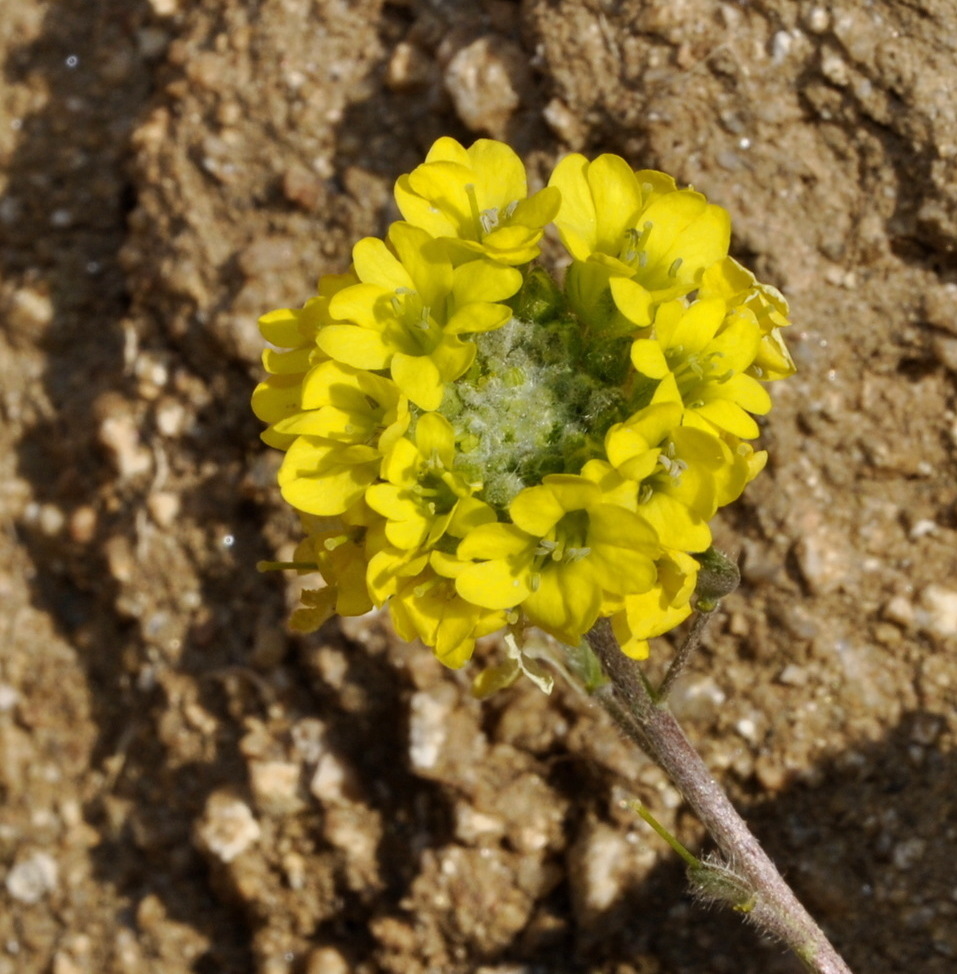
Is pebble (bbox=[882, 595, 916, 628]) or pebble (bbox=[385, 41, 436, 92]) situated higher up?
pebble (bbox=[385, 41, 436, 92])

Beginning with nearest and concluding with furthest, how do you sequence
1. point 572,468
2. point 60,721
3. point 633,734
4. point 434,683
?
1. point 572,468
2. point 633,734
3. point 434,683
4. point 60,721

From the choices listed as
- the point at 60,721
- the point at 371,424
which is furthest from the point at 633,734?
the point at 60,721

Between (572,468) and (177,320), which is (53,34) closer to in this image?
(177,320)

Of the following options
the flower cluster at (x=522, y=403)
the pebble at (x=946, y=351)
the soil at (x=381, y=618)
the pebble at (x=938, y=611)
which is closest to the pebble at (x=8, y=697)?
the soil at (x=381, y=618)

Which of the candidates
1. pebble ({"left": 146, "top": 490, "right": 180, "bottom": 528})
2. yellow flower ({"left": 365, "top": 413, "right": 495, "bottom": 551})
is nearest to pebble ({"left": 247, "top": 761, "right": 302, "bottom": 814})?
pebble ({"left": 146, "top": 490, "right": 180, "bottom": 528})

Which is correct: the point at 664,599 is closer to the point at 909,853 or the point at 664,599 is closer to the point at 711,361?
the point at 711,361

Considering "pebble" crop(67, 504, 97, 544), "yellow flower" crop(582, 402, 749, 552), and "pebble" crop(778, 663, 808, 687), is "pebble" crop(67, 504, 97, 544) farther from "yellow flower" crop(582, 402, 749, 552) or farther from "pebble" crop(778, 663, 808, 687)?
"yellow flower" crop(582, 402, 749, 552)

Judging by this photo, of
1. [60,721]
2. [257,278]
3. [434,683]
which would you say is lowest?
[60,721]
